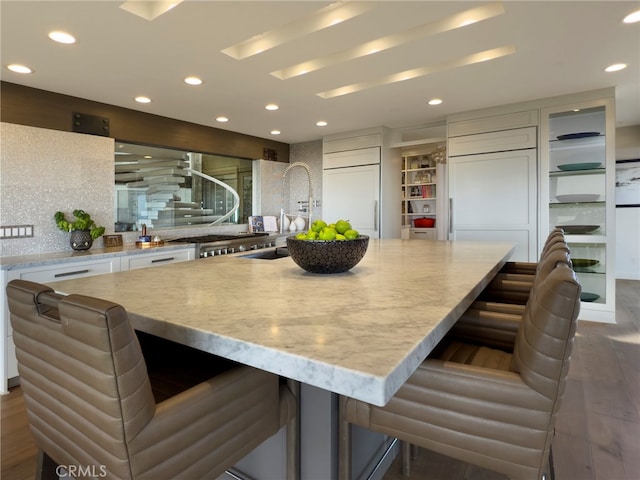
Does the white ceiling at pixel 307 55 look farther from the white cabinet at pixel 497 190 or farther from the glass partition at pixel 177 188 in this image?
the glass partition at pixel 177 188

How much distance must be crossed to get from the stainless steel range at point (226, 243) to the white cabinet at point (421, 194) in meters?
3.39

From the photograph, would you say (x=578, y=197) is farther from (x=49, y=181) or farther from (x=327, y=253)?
(x=49, y=181)

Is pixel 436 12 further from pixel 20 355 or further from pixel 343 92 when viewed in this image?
pixel 20 355

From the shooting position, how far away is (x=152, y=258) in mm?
3383

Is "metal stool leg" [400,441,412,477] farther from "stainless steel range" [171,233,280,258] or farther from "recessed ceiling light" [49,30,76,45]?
"recessed ceiling light" [49,30,76,45]

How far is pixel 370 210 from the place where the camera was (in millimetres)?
5031

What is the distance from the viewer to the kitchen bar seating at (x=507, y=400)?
2.77 feet

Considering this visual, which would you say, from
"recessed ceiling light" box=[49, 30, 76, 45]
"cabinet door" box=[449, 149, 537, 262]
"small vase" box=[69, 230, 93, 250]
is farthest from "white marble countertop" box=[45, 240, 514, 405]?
"cabinet door" box=[449, 149, 537, 262]

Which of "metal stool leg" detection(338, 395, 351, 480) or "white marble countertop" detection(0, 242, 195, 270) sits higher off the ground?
"white marble countertop" detection(0, 242, 195, 270)

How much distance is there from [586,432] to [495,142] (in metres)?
3.01

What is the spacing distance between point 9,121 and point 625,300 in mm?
6790

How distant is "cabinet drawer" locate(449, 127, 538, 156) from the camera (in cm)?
383

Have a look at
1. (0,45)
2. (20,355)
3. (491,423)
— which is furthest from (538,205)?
(0,45)

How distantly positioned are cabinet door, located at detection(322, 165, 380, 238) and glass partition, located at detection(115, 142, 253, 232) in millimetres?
1184
